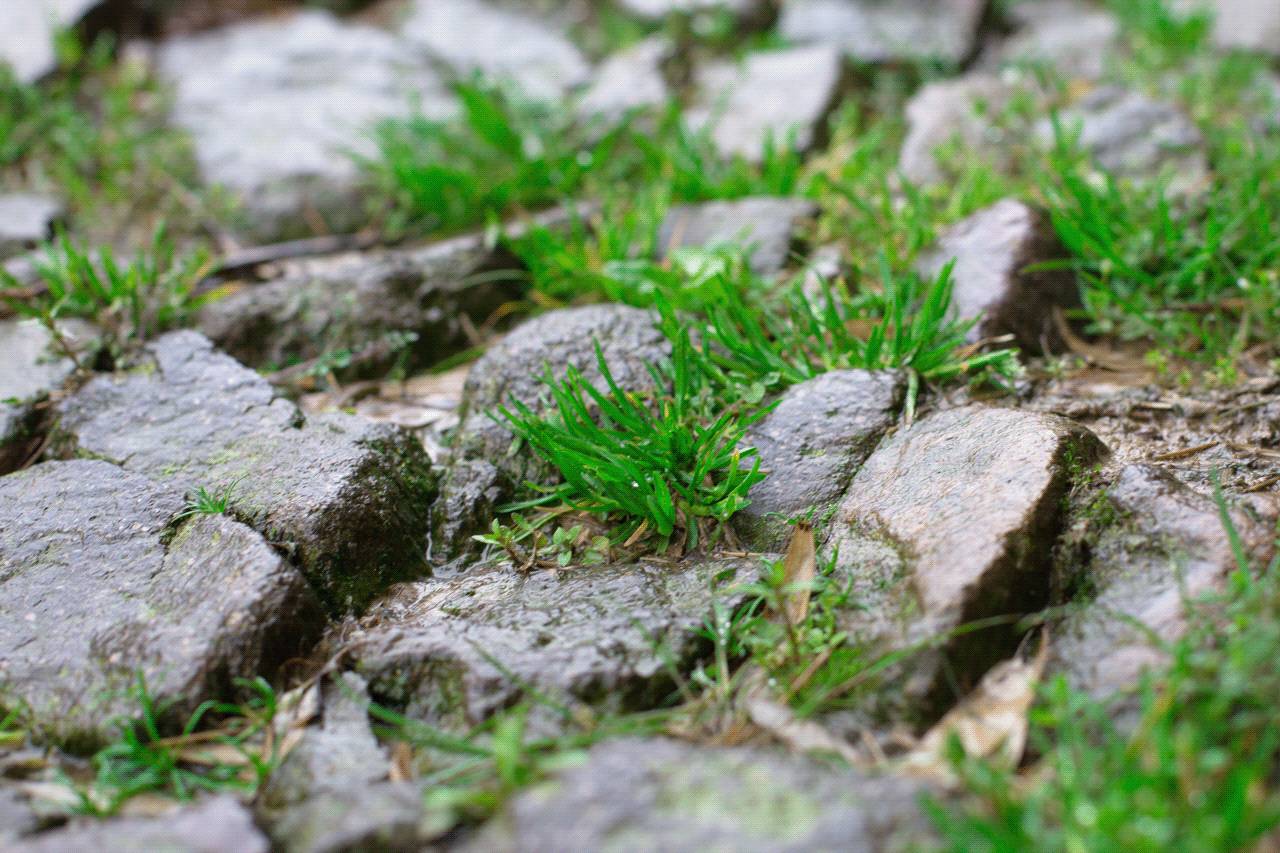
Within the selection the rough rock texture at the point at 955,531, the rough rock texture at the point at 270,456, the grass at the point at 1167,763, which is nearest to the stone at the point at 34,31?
the rough rock texture at the point at 270,456

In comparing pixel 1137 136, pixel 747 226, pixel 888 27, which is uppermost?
pixel 888 27

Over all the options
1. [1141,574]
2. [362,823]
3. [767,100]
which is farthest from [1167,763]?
[767,100]

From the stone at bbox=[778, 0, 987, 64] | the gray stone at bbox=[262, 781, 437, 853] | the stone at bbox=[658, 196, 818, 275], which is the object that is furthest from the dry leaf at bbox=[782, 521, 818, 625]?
the stone at bbox=[778, 0, 987, 64]

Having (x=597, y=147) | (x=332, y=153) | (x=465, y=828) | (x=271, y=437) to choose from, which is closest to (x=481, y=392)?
(x=271, y=437)

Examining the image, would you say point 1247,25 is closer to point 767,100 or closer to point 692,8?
point 767,100

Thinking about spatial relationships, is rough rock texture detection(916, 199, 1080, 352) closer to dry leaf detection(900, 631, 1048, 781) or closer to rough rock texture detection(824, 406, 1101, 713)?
rough rock texture detection(824, 406, 1101, 713)

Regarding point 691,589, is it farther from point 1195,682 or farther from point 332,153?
point 332,153
